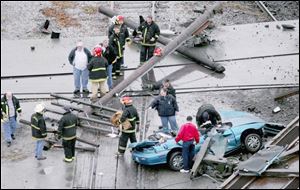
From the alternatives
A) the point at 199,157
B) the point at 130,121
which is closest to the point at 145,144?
the point at 130,121

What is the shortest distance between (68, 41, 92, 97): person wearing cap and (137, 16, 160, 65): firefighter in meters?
2.25

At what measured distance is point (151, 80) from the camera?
79.4 feet

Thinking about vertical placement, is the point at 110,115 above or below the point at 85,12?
below

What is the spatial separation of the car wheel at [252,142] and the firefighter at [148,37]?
5.67 m

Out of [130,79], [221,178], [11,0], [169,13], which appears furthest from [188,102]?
[11,0]

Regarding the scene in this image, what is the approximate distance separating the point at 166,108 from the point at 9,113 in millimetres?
3998

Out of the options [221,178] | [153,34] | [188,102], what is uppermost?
[153,34]

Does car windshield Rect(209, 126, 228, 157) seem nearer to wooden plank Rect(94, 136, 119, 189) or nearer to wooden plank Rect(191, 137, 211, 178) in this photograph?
wooden plank Rect(191, 137, 211, 178)

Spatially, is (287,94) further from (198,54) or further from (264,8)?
(264,8)

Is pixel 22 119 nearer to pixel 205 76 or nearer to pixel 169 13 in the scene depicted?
pixel 205 76

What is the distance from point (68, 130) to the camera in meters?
19.1

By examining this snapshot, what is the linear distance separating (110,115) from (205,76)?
405 centimetres

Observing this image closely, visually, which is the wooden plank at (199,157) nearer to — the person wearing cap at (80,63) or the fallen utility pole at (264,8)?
the person wearing cap at (80,63)

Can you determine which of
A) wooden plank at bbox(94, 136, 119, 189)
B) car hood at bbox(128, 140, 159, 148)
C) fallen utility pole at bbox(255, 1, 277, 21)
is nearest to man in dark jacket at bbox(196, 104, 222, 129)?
car hood at bbox(128, 140, 159, 148)
